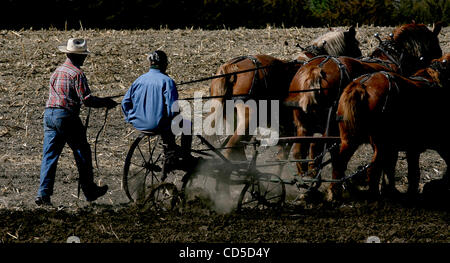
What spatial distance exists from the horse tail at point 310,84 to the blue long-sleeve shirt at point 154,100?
1.87 metres

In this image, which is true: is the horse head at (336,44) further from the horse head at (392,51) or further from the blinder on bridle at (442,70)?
the blinder on bridle at (442,70)

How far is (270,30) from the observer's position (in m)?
17.8

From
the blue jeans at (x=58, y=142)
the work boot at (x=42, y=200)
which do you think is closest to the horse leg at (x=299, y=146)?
the blue jeans at (x=58, y=142)

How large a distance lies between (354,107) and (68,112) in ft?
10.8

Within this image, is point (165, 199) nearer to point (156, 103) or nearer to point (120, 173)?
point (156, 103)

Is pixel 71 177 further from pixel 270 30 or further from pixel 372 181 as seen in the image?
pixel 270 30

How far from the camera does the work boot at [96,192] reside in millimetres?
8805

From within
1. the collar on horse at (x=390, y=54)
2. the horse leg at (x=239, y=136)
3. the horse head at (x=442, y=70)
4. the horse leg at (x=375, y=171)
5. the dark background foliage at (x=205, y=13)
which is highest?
the dark background foliage at (x=205, y=13)

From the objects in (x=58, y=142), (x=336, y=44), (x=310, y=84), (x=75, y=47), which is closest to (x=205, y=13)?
(x=336, y=44)

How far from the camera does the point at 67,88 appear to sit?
8.45 metres

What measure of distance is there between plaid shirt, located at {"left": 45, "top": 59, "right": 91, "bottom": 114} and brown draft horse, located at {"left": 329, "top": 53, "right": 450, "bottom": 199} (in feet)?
9.87

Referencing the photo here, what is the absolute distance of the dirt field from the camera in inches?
302

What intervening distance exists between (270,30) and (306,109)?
873 centimetres
